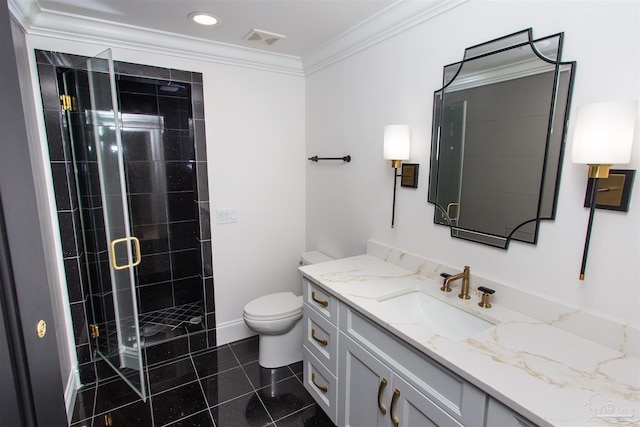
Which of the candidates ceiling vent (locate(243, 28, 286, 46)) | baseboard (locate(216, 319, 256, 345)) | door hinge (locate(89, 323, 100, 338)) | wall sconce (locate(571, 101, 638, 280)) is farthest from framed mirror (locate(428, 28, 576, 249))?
door hinge (locate(89, 323, 100, 338))

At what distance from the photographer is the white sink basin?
1449 mm

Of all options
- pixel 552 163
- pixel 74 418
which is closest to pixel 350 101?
pixel 552 163

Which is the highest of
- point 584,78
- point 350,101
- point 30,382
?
point 350,101

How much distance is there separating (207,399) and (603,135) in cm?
246

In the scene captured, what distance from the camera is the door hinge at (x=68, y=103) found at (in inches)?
79.2

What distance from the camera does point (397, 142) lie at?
5.97 ft

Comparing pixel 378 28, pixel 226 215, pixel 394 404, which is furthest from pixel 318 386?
pixel 378 28

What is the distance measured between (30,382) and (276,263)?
7.01 feet

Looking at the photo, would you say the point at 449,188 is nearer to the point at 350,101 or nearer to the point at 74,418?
the point at 350,101

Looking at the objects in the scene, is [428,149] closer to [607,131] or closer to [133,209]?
[607,131]

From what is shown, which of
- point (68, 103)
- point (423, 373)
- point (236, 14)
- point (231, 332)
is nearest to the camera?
point (423, 373)

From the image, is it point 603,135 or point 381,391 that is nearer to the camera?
point 603,135

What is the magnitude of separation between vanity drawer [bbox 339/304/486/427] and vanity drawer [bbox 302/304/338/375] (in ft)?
0.61

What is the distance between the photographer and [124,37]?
2.12 metres
